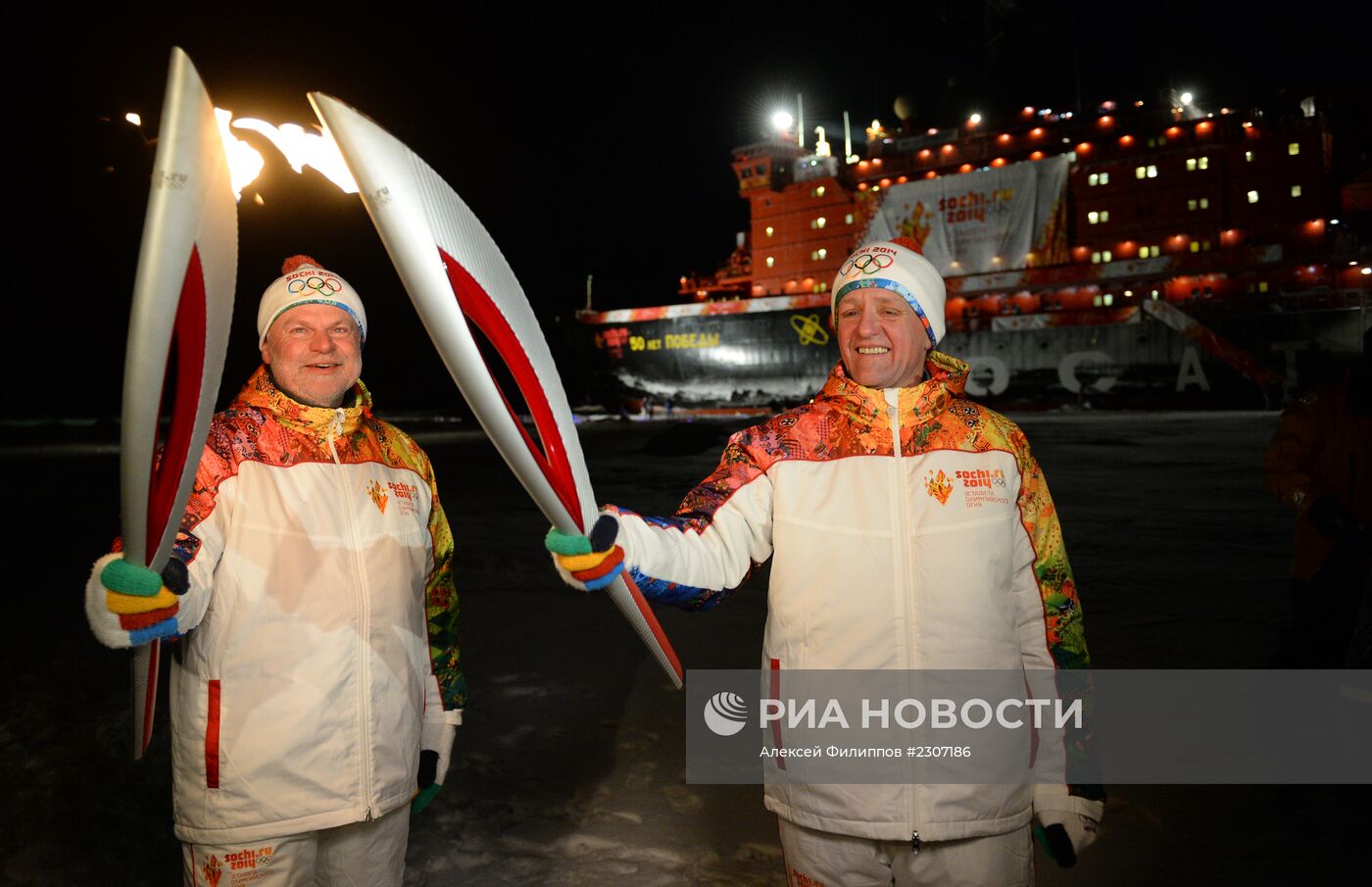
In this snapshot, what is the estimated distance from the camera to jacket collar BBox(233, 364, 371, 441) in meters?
2.16

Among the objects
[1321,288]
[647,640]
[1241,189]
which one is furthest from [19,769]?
[1241,189]

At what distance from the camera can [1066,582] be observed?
201 cm

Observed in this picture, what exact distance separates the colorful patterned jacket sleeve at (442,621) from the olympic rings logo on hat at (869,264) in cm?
125

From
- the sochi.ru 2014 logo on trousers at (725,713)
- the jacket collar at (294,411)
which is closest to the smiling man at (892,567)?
the jacket collar at (294,411)

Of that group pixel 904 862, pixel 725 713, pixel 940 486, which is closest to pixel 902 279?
pixel 940 486

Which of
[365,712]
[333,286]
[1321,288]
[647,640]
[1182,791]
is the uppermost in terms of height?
[1321,288]

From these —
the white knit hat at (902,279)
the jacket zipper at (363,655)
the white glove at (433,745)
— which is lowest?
the white glove at (433,745)

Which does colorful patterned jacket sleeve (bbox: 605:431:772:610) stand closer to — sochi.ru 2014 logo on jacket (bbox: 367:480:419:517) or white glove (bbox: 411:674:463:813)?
sochi.ru 2014 logo on jacket (bbox: 367:480:419:517)

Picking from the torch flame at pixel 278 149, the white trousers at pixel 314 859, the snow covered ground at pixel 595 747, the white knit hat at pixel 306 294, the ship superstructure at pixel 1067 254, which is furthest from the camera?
the ship superstructure at pixel 1067 254

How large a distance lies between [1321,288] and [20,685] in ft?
121

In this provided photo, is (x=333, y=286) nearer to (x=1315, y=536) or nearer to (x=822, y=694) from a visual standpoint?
(x=822, y=694)

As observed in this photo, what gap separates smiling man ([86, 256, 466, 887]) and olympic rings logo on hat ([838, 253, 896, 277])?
130 cm

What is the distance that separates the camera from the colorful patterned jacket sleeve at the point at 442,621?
93.7 inches

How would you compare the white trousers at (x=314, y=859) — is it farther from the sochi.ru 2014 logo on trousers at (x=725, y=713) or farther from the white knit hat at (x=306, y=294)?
the sochi.ru 2014 logo on trousers at (x=725, y=713)
